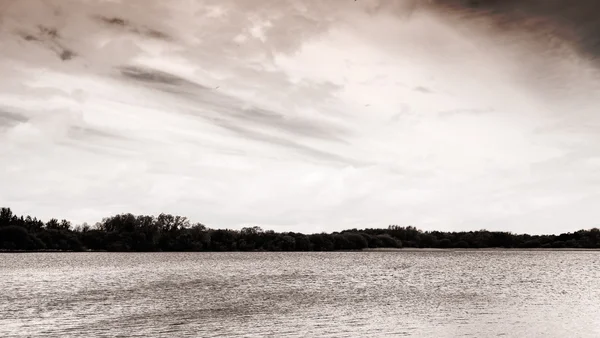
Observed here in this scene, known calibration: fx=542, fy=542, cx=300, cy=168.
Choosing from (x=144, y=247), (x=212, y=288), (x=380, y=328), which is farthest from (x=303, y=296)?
(x=144, y=247)

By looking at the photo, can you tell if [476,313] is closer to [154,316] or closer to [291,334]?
[291,334]

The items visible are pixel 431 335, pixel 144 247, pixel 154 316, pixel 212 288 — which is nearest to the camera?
pixel 431 335

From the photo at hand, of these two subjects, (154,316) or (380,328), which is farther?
(154,316)

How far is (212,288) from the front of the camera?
61.5 m

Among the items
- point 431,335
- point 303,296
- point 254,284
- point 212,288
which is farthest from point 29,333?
point 254,284

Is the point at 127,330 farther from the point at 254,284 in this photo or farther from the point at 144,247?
the point at 144,247

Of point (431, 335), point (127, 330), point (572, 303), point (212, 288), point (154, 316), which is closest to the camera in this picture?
point (431, 335)

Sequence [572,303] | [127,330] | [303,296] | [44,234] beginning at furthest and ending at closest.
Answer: [44,234] → [303,296] → [572,303] → [127,330]

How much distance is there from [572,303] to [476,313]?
Answer: 39.6 ft

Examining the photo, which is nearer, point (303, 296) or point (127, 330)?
point (127, 330)

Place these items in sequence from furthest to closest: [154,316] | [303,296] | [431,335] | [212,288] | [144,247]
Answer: [144,247]
[212,288]
[303,296]
[154,316]
[431,335]

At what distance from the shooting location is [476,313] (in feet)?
128

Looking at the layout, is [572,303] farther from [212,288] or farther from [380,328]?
[212,288]

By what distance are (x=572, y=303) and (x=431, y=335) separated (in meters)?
22.1
